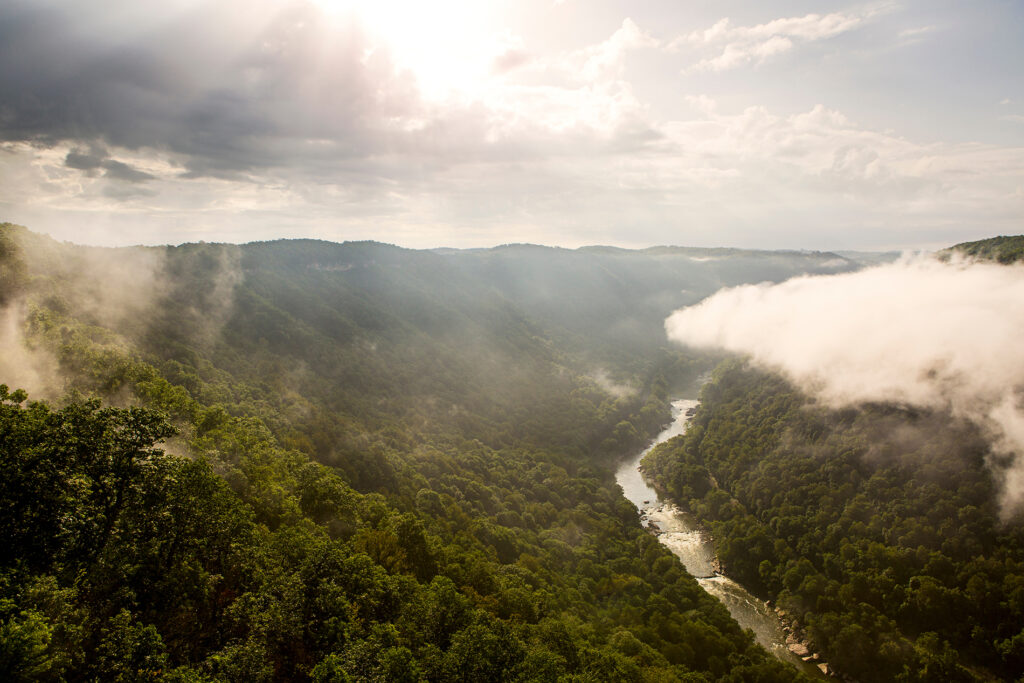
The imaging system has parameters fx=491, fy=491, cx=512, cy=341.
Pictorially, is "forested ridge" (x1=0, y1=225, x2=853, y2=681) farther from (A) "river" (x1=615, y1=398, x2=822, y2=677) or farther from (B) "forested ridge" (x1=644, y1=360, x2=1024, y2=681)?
(B) "forested ridge" (x1=644, y1=360, x2=1024, y2=681)

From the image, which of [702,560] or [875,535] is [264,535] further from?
[875,535]

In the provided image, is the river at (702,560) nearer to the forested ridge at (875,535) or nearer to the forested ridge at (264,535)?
the forested ridge at (875,535)

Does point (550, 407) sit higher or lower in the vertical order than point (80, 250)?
lower

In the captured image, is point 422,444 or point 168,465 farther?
point 422,444

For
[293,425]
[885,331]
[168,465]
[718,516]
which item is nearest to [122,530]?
[168,465]

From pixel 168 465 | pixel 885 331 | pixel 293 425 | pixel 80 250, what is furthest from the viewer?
pixel 885 331

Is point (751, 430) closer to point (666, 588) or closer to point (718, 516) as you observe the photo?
point (718, 516)
